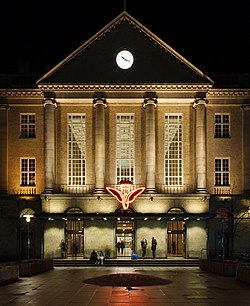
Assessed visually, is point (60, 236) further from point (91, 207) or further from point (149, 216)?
point (149, 216)

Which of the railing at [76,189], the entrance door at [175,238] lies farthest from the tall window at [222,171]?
the railing at [76,189]

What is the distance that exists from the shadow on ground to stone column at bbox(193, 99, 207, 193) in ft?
62.6

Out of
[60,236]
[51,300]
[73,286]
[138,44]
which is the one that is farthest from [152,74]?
[51,300]

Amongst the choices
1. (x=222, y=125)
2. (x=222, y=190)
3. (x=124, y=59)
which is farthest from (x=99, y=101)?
(x=222, y=190)

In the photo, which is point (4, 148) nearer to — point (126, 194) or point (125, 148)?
point (125, 148)

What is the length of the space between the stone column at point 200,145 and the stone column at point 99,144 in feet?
27.2

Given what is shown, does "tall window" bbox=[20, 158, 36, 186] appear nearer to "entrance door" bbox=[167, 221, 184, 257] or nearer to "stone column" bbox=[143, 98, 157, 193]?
"stone column" bbox=[143, 98, 157, 193]

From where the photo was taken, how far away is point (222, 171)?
58531 millimetres

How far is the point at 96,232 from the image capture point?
55781 mm

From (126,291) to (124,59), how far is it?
30.5m

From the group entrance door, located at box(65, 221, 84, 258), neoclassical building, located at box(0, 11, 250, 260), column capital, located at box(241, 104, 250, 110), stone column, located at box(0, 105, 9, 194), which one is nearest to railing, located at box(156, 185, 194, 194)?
neoclassical building, located at box(0, 11, 250, 260)

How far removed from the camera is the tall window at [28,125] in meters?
59.1

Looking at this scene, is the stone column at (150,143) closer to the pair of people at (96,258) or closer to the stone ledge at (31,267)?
the pair of people at (96,258)

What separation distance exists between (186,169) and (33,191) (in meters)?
14.0
